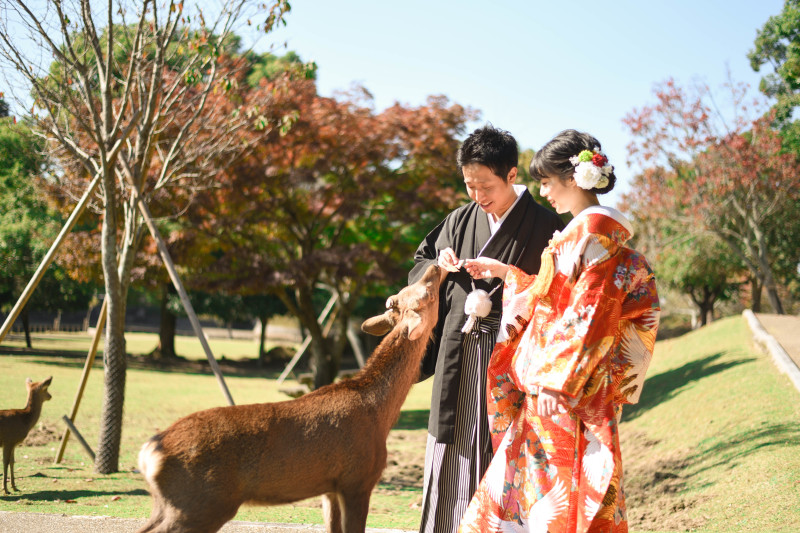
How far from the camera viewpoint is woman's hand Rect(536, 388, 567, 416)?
9.78 ft

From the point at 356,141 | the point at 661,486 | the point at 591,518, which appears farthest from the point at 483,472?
the point at 356,141

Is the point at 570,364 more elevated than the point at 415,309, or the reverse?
the point at 415,309

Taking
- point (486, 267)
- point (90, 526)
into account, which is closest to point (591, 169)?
point (486, 267)

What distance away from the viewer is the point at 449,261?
3.63 m

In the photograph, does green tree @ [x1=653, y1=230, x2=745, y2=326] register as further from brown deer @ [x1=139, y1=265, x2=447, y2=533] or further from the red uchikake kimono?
brown deer @ [x1=139, y1=265, x2=447, y2=533]

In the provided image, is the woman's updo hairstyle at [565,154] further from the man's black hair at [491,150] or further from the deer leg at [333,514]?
the deer leg at [333,514]

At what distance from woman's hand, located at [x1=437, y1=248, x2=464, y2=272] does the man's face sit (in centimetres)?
32

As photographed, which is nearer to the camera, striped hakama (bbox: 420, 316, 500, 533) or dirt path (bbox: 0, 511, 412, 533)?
striped hakama (bbox: 420, 316, 500, 533)

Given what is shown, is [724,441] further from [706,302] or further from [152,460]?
[706,302]

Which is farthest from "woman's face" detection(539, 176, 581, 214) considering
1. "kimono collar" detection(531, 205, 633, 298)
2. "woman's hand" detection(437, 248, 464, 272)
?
"woman's hand" detection(437, 248, 464, 272)

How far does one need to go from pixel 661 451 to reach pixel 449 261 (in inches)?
283

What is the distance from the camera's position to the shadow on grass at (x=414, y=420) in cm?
1391

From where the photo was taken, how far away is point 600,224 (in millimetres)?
3045

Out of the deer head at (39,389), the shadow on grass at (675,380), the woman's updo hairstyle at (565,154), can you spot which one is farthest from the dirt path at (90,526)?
the shadow on grass at (675,380)
